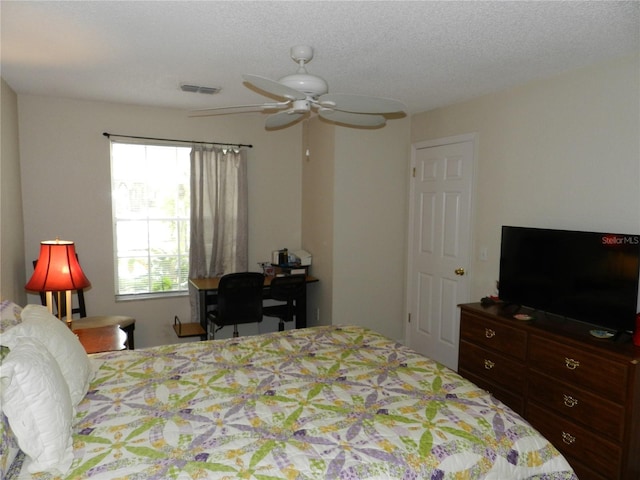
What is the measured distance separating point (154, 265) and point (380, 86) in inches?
115

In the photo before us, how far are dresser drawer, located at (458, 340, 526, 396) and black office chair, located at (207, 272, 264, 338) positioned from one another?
188 centimetres

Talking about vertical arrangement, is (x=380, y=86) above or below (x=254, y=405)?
above

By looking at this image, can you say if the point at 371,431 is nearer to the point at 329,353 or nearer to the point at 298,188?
the point at 329,353

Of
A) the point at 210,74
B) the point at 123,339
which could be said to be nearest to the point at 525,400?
the point at 123,339

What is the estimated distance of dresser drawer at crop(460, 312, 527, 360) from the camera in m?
2.89

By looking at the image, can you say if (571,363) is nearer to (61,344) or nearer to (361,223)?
(361,223)

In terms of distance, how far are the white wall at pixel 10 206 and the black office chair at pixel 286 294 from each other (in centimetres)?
216

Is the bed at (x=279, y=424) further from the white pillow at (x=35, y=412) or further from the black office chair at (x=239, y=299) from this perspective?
the black office chair at (x=239, y=299)

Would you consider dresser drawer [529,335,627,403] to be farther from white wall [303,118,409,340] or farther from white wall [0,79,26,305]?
white wall [0,79,26,305]

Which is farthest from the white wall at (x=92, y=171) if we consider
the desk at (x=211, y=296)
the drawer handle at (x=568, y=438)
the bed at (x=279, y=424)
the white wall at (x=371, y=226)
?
the drawer handle at (x=568, y=438)

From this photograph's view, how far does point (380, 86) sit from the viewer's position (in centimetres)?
340

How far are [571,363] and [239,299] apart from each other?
106 inches
